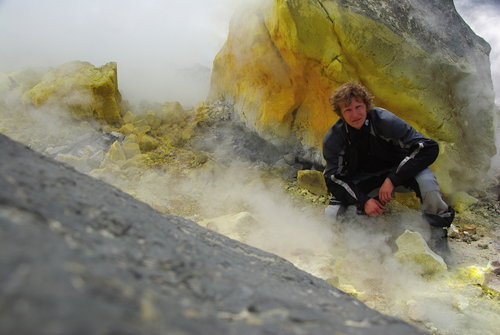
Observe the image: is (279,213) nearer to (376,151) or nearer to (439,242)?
(376,151)

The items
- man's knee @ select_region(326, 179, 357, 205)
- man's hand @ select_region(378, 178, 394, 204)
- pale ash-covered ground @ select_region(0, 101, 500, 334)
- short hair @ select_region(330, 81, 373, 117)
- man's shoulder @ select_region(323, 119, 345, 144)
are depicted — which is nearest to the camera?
pale ash-covered ground @ select_region(0, 101, 500, 334)

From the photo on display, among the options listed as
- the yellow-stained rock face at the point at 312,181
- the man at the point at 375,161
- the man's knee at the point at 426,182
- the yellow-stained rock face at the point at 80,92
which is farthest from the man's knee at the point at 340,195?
the yellow-stained rock face at the point at 80,92

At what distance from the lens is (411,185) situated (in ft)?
8.74

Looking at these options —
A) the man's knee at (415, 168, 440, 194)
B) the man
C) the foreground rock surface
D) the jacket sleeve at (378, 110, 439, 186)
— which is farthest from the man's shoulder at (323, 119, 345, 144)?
the foreground rock surface

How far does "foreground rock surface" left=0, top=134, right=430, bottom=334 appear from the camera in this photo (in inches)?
19.7

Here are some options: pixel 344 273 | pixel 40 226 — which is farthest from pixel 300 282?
pixel 344 273

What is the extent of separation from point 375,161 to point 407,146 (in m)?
0.30

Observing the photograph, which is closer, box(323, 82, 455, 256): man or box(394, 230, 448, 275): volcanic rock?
box(394, 230, 448, 275): volcanic rock

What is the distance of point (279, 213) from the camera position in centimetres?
309

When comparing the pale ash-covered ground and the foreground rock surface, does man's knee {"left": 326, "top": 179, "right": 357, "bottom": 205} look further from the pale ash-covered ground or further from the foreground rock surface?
the foreground rock surface

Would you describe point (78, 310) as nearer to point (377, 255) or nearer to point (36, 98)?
point (377, 255)

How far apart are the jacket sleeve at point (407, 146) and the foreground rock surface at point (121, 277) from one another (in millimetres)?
1553

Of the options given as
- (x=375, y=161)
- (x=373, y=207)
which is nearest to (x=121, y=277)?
(x=373, y=207)

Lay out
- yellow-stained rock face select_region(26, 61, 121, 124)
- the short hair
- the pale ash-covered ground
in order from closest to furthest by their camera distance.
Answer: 1. the pale ash-covered ground
2. the short hair
3. yellow-stained rock face select_region(26, 61, 121, 124)
